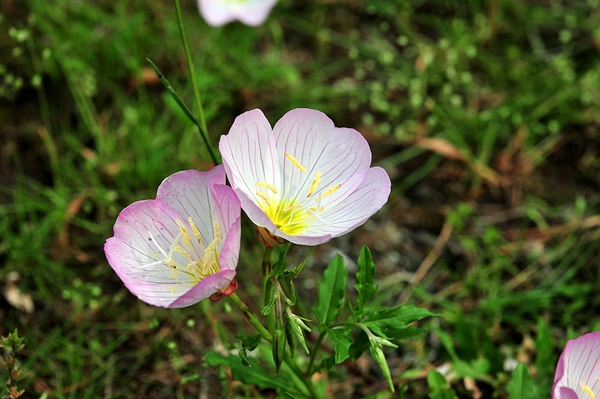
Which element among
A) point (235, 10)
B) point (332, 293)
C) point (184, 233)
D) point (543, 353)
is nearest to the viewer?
point (184, 233)

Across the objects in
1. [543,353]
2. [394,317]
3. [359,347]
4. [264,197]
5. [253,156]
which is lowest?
[543,353]

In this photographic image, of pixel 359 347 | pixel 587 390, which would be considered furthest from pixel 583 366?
pixel 359 347

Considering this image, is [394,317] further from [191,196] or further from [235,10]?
[235,10]

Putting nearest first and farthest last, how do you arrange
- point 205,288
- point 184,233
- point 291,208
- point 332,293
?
1. point 205,288
2. point 184,233
3. point 291,208
4. point 332,293

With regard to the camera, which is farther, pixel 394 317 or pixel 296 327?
pixel 394 317

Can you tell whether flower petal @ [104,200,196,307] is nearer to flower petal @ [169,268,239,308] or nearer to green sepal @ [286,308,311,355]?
flower petal @ [169,268,239,308]

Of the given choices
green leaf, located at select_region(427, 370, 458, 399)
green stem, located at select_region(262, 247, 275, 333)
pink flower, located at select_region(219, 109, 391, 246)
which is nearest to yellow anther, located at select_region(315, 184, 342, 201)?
pink flower, located at select_region(219, 109, 391, 246)

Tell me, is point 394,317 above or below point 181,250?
below
